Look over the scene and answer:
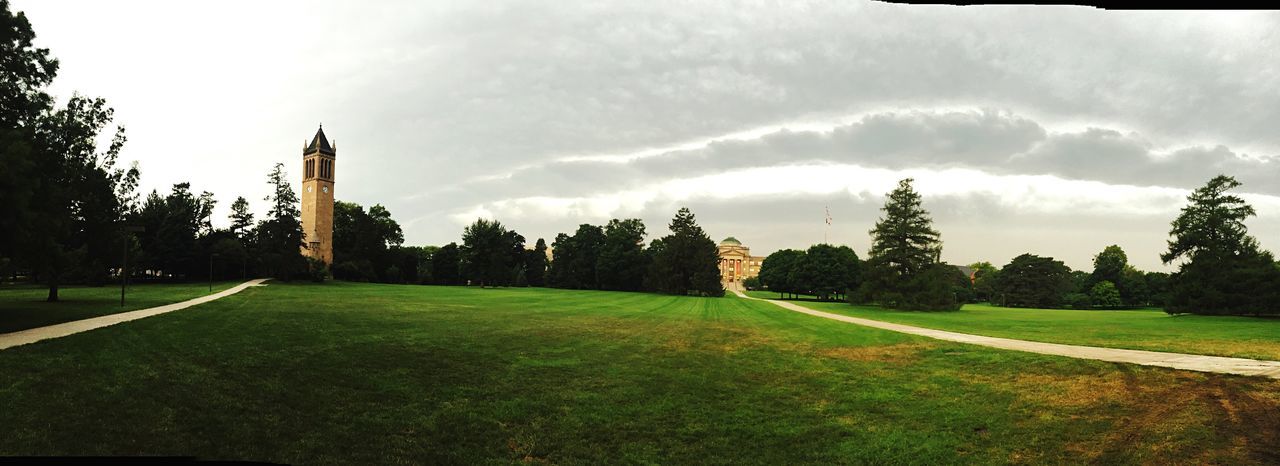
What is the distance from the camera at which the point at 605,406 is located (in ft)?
30.7

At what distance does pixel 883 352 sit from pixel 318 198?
245 feet

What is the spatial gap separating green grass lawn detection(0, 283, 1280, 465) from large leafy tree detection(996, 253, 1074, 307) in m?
73.5

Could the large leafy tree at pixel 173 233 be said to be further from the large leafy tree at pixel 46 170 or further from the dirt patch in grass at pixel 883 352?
the dirt patch in grass at pixel 883 352

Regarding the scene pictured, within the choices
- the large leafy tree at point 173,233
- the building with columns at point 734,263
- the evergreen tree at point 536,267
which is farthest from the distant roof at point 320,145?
the building with columns at point 734,263

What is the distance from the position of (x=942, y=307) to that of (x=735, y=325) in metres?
26.1

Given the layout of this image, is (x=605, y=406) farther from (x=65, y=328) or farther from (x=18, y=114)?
(x=18, y=114)

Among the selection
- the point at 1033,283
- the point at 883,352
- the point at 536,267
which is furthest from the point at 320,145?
the point at 1033,283

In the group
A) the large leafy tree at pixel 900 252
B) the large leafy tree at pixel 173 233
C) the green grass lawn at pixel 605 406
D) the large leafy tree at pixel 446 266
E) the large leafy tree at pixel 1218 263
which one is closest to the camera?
the green grass lawn at pixel 605 406

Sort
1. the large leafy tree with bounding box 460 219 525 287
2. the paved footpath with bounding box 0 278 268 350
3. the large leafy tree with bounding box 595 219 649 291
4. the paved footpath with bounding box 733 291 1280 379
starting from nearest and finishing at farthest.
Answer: the paved footpath with bounding box 733 291 1280 379, the paved footpath with bounding box 0 278 268 350, the large leafy tree with bounding box 460 219 525 287, the large leafy tree with bounding box 595 219 649 291

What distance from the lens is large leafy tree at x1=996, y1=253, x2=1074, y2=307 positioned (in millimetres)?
73812

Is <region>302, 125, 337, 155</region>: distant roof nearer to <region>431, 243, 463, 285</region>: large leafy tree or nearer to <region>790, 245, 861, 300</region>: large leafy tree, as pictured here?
<region>431, 243, 463, 285</region>: large leafy tree

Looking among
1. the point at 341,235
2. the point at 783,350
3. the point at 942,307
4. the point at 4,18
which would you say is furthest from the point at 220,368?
the point at 341,235

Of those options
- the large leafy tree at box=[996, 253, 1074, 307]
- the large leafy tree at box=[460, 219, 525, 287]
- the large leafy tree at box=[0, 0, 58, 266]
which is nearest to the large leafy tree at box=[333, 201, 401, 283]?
the large leafy tree at box=[460, 219, 525, 287]

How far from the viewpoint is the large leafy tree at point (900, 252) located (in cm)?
4444
